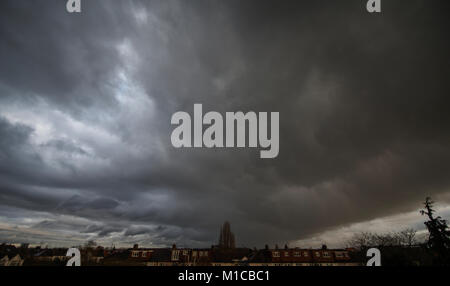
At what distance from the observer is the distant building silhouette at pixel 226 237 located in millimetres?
133250

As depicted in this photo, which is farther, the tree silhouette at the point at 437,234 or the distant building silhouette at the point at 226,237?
the distant building silhouette at the point at 226,237

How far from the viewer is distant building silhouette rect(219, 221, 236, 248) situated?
133 meters

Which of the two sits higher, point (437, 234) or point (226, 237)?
point (437, 234)

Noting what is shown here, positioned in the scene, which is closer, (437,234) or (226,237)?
(437,234)

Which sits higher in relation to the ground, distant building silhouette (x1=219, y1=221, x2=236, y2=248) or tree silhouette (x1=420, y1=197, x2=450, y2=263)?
tree silhouette (x1=420, y1=197, x2=450, y2=263)

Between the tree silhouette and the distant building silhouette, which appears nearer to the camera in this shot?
the tree silhouette

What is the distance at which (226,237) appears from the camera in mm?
135125

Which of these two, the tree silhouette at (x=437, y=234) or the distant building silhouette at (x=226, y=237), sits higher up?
the tree silhouette at (x=437, y=234)
